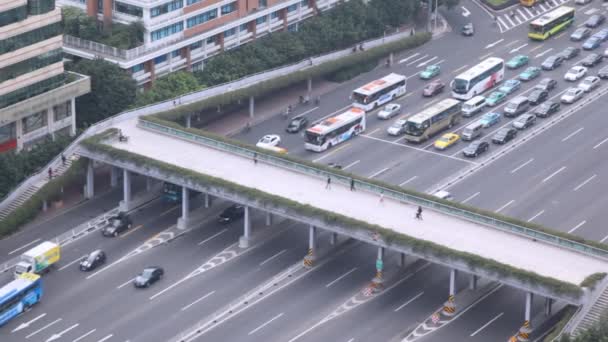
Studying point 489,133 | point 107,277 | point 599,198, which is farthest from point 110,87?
point 599,198

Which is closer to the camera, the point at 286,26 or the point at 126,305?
the point at 126,305

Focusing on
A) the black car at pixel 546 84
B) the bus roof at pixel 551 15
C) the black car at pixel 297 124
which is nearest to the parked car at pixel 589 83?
the black car at pixel 546 84

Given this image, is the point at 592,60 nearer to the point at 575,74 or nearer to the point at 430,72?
the point at 575,74

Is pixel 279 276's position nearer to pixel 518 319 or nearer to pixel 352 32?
pixel 518 319

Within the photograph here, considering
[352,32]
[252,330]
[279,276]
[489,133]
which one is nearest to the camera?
[252,330]

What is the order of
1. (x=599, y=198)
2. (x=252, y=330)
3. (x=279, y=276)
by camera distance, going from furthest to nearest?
1. (x=599, y=198)
2. (x=279, y=276)
3. (x=252, y=330)

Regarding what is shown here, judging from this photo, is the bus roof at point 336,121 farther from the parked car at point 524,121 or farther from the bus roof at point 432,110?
the parked car at point 524,121

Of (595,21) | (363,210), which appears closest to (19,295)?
(363,210)
